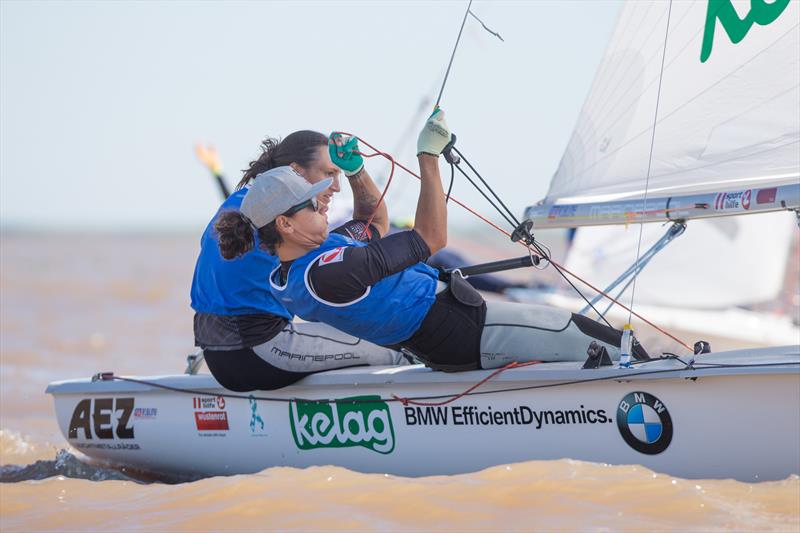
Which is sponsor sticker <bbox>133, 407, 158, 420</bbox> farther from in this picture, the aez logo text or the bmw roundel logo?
the bmw roundel logo

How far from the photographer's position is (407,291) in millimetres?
3131

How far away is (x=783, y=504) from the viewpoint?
270 cm

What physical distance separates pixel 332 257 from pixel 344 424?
81 centimetres

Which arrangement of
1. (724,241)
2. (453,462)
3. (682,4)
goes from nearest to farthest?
1. (453,462)
2. (682,4)
3. (724,241)

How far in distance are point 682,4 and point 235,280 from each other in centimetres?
187

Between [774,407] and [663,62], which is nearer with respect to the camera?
[774,407]

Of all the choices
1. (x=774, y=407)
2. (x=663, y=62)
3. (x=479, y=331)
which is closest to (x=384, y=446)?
(x=479, y=331)

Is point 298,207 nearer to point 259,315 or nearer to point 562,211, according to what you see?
point 259,315

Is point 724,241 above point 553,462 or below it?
above

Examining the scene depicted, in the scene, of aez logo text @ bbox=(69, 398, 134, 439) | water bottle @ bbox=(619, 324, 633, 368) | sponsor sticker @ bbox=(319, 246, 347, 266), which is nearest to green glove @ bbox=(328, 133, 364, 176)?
sponsor sticker @ bbox=(319, 246, 347, 266)

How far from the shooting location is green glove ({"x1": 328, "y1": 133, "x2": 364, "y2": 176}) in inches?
130

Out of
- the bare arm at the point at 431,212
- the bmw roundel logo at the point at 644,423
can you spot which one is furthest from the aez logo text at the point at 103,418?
the bmw roundel logo at the point at 644,423

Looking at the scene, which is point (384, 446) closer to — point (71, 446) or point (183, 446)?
point (183, 446)

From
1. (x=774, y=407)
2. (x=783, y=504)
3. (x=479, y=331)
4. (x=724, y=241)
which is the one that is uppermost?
(x=724, y=241)
